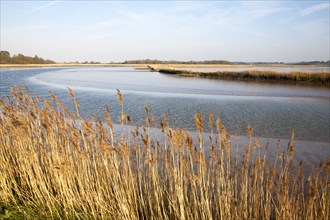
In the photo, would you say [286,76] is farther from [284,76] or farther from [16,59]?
[16,59]

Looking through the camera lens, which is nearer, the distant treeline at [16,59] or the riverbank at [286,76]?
the riverbank at [286,76]

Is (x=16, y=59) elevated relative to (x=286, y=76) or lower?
elevated

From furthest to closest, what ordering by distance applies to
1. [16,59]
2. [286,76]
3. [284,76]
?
[16,59] < [284,76] < [286,76]

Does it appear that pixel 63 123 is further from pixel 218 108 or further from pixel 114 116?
pixel 218 108

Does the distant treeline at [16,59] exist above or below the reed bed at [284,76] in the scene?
above

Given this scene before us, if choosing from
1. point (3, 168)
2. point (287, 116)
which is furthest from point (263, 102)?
point (3, 168)

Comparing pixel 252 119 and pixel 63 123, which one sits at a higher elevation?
pixel 63 123

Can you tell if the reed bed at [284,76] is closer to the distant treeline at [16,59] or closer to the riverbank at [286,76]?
the riverbank at [286,76]

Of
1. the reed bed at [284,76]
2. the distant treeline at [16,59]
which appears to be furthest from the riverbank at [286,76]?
the distant treeline at [16,59]

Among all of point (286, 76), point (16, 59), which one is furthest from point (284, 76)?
point (16, 59)

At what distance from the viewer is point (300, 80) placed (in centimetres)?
3166

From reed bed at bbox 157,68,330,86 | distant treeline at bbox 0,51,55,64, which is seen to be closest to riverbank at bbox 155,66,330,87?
reed bed at bbox 157,68,330,86

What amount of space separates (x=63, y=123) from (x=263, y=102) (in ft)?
51.5

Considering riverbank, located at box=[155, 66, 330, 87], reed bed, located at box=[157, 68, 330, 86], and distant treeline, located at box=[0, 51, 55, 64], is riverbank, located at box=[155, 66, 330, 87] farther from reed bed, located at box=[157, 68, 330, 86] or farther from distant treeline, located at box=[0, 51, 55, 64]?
distant treeline, located at box=[0, 51, 55, 64]
